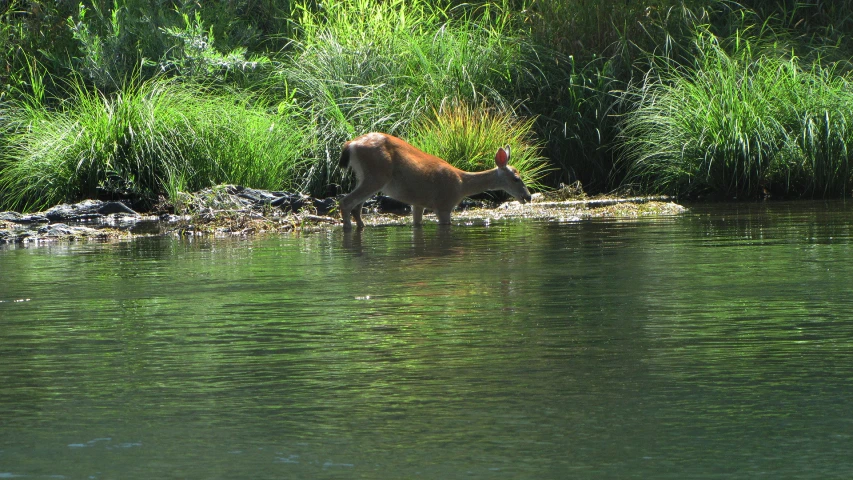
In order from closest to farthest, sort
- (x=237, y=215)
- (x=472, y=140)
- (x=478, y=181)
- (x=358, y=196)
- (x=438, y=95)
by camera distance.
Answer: (x=358, y=196)
(x=237, y=215)
(x=478, y=181)
(x=472, y=140)
(x=438, y=95)

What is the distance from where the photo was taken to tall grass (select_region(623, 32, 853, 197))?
1589cm

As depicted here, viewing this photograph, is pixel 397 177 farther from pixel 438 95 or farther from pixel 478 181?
pixel 438 95

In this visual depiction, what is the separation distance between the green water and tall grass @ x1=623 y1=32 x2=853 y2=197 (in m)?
7.15

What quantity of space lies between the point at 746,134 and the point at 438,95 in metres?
4.15

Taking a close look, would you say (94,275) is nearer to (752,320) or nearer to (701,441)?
(752,320)

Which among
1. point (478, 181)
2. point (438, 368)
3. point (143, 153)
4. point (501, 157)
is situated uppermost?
point (143, 153)

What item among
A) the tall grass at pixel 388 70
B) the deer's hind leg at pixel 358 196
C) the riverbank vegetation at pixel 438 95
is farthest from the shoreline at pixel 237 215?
the tall grass at pixel 388 70

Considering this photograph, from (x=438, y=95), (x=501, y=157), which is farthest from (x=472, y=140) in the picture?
(x=501, y=157)

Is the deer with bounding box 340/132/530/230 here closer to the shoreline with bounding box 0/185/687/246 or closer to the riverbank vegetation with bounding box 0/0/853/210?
the shoreline with bounding box 0/185/687/246

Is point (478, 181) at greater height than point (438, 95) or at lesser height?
lesser

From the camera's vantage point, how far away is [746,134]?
52.1 ft

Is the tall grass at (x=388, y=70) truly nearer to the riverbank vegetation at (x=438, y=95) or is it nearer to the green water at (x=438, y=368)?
the riverbank vegetation at (x=438, y=95)

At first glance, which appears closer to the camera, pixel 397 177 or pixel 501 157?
pixel 397 177

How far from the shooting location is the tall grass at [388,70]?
17281 mm
